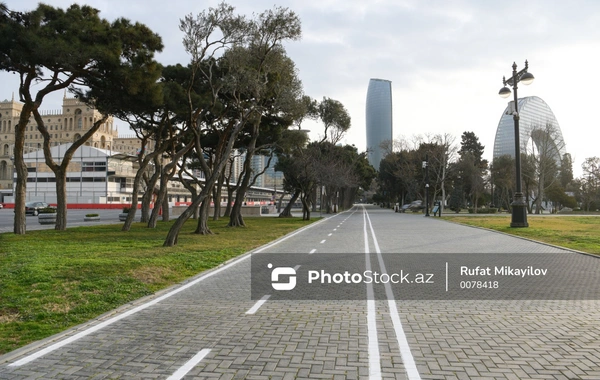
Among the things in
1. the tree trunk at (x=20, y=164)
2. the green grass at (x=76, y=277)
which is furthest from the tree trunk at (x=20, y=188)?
the green grass at (x=76, y=277)

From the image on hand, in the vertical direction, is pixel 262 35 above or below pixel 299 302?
above

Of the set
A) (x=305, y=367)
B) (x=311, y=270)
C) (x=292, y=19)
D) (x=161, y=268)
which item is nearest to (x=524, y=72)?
(x=292, y=19)

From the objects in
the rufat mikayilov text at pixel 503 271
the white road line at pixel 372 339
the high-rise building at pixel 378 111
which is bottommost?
the white road line at pixel 372 339

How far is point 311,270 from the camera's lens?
11047 mm

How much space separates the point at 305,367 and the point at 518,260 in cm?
975

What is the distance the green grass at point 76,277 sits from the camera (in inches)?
264

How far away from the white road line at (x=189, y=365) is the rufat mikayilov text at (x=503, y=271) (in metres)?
7.08

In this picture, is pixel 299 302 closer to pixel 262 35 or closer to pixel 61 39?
pixel 61 39

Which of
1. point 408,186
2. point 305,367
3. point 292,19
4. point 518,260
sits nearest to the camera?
point 305,367

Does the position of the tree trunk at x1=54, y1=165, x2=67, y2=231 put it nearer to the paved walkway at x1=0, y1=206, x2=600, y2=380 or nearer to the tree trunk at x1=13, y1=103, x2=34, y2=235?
the tree trunk at x1=13, y1=103, x2=34, y2=235

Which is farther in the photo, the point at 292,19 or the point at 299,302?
the point at 292,19

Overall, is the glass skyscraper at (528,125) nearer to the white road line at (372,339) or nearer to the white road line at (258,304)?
the white road line at (372,339)

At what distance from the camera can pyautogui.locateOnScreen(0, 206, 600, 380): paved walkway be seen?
4.57 m

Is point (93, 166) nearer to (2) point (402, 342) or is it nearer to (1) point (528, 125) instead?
(1) point (528, 125)
